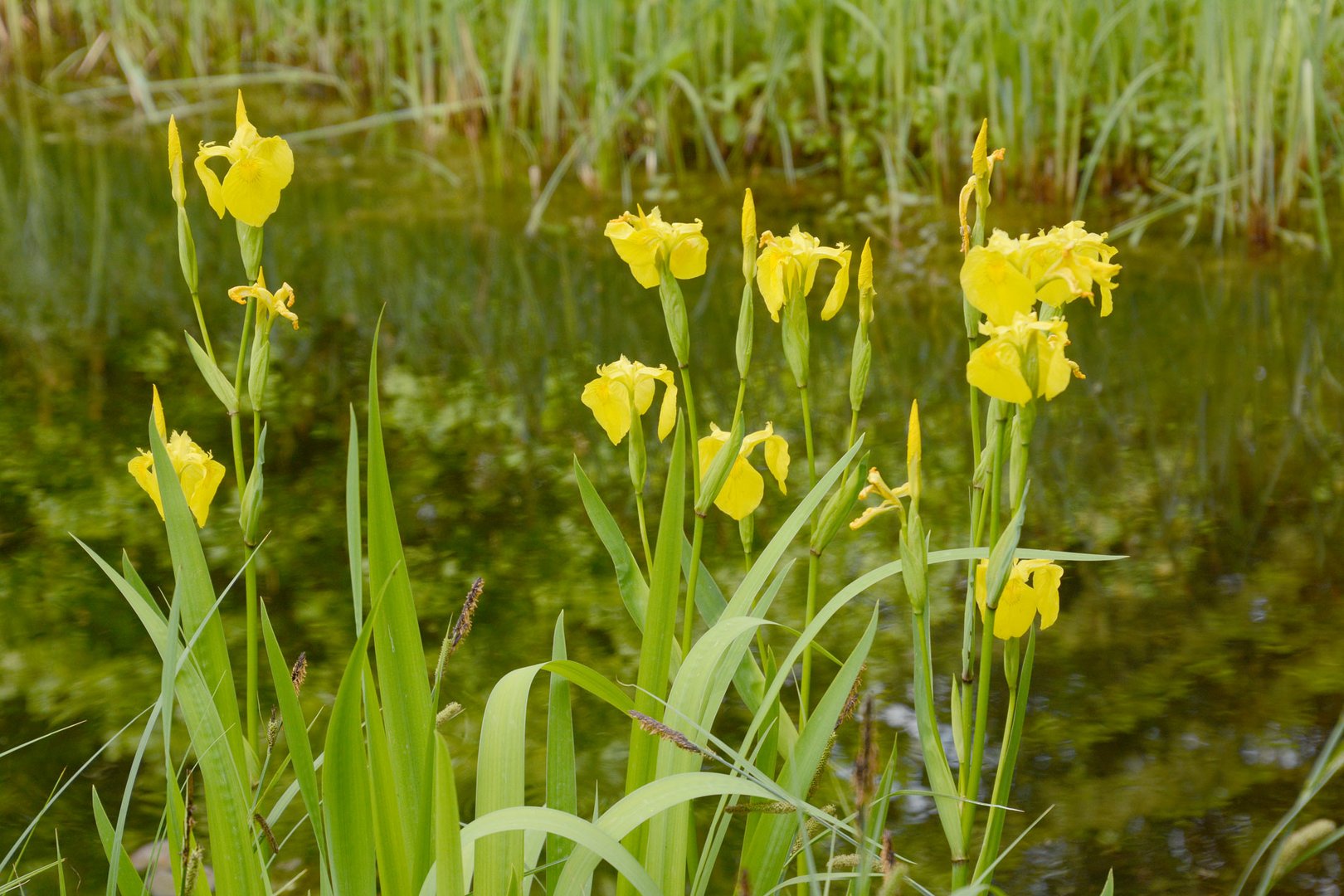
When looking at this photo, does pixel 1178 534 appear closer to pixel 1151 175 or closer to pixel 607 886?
pixel 607 886

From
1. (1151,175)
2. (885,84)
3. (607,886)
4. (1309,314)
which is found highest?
(885,84)

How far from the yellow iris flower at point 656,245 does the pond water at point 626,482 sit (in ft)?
1.98

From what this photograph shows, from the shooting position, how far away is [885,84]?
11.1 ft

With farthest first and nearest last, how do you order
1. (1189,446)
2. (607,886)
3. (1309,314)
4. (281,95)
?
1. (281,95)
2. (1309,314)
3. (1189,446)
4. (607,886)

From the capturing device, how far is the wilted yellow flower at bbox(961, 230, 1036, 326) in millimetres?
767

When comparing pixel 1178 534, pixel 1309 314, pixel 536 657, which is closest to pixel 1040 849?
pixel 536 657

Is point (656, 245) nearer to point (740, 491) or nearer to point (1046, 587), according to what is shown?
point (740, 491)

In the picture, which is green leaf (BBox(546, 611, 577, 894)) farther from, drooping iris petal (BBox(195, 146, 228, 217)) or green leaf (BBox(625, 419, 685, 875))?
drooping iris petal (BBox(195, 146, 228, 217))

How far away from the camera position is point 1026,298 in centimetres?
77

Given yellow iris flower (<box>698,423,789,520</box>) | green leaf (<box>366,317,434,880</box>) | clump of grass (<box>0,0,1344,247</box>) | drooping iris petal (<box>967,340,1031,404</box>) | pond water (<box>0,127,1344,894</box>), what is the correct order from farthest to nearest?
clump of grass (<box>0,0,1344,247</box>), pond water (<box>0,127,1344,894</box>), yellow iris flower (<box>698,423,789,520</box>), green leaf (<box>366,317,434,880</box>), drooping iris petal (<box>967,340,1031,404</box>)

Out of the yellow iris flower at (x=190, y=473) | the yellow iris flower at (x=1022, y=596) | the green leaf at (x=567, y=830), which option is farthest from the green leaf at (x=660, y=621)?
the yellow iris flower at (x=190, y=473)

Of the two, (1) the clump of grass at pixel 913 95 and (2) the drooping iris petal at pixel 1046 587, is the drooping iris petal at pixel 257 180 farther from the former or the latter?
(1) the clump of grass at pixel 913 95

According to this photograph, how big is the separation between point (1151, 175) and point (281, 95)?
322cm

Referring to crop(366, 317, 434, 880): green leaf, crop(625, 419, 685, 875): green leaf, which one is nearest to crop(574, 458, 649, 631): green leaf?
crop(625, 419, 685, 875): green leaf
